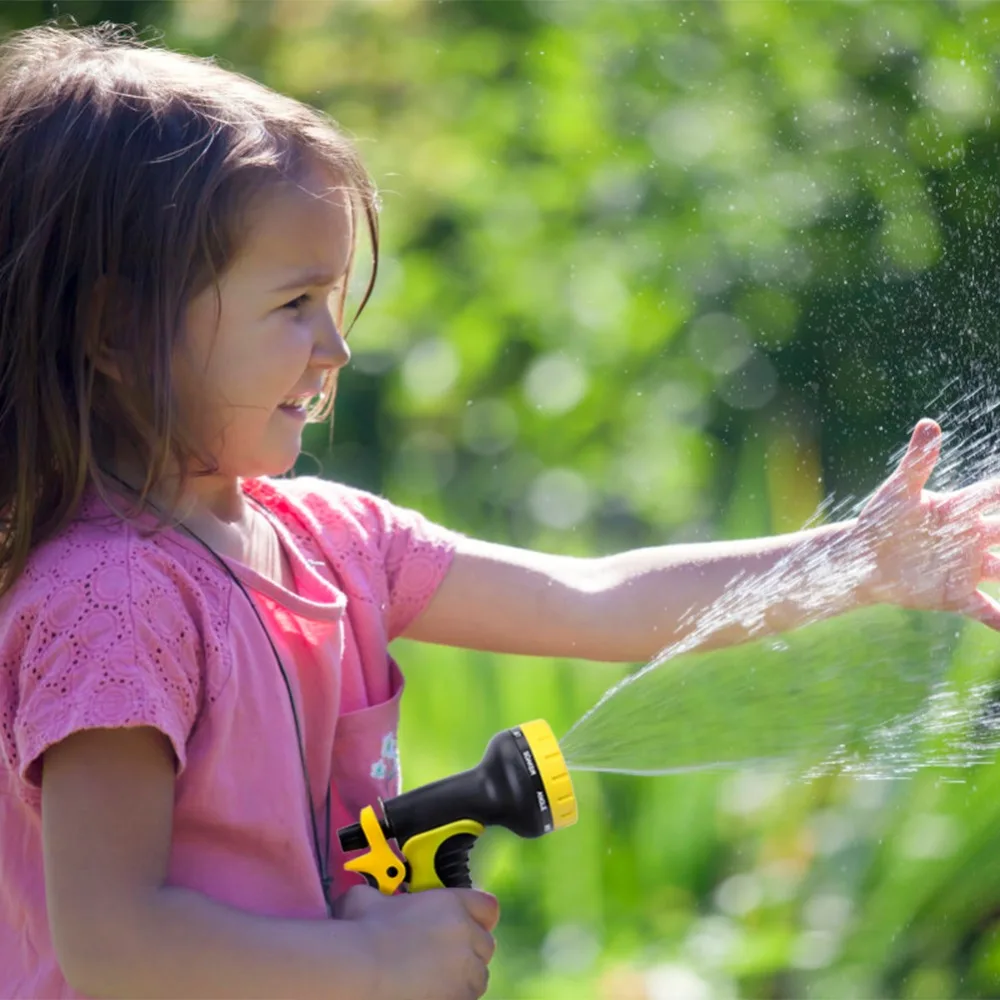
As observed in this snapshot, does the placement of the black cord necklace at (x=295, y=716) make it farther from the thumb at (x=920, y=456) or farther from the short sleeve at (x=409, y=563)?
the thumb at (x=920, y=456)

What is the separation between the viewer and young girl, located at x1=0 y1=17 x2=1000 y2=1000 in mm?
1160

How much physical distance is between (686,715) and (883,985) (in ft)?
2.09

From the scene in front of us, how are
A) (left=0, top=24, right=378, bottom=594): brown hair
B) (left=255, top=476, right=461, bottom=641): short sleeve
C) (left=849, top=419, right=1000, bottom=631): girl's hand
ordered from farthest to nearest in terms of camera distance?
(left=255, top=476, right=461, bottom=641): short sleeve
(left=849, top=419, right=1000, bottom=631): girl's hand
(left=0, top=24, right=378, bottom=594): brown hair

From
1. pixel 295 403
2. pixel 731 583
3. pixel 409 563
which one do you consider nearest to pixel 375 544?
pixel 409 563

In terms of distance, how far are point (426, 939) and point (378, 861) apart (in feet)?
0.24

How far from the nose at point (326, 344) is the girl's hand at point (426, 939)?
1.41ft

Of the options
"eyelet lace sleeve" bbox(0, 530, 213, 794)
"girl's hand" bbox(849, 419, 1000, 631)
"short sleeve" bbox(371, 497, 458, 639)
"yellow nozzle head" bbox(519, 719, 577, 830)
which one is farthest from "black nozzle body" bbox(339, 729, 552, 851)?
"girl's hand" bbox(849, 419, 1000, 631)

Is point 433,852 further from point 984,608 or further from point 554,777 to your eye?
point 984,608

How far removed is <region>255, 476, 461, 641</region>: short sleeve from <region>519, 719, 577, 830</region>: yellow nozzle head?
0.30 m

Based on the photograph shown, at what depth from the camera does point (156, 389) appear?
126 cm

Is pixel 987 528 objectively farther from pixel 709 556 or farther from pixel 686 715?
pixel 686 715

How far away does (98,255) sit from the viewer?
1.26m

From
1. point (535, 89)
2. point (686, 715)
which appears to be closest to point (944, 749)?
point (686, 715)

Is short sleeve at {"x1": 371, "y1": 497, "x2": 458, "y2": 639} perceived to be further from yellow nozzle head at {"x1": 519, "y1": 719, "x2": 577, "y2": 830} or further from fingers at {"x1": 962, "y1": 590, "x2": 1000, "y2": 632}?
fingers at {"x1": 962, "y1": 590, "x2": 1000, "y2": 632}
